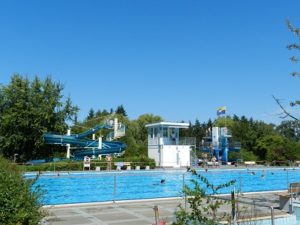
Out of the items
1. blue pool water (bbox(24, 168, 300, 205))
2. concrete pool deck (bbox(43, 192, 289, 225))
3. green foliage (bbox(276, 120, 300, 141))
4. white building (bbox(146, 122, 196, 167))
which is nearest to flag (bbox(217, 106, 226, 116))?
white building (bbox(146, 122, 196, 167))

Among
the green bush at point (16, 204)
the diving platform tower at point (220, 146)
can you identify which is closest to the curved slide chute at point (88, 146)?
the diving platform tower at point (220, 146)

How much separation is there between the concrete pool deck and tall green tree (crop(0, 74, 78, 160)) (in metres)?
24.7

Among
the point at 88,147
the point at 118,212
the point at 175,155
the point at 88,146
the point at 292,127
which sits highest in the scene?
the point at 88,146

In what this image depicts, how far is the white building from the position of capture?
4141 centimetres

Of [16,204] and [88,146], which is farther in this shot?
[88,146]

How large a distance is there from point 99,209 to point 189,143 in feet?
104

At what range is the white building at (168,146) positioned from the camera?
136ft

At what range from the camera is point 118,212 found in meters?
11.5

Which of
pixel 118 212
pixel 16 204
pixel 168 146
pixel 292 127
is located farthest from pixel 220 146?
pixel 16 204

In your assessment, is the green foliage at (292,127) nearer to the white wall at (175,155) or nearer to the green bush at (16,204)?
the green bush at (16,204)

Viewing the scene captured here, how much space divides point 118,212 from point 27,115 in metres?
26.7

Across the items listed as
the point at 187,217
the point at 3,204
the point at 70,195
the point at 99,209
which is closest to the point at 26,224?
the point at 3,204

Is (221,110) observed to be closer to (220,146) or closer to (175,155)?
(220,146)

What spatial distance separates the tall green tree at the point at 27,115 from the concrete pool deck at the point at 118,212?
24.7 meters
